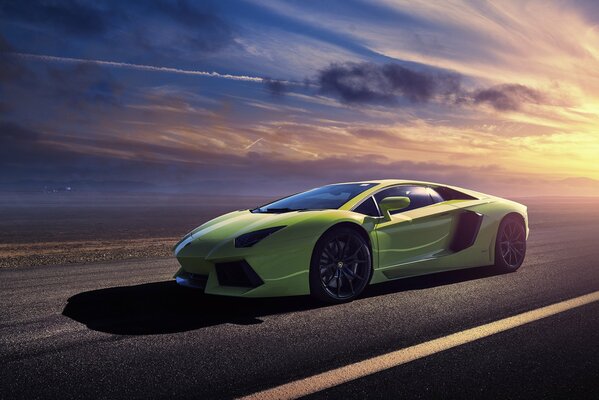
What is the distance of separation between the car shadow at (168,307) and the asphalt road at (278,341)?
2 cm

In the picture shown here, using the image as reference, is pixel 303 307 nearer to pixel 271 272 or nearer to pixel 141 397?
pixel 271 272

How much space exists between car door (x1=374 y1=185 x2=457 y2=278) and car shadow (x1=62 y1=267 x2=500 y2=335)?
30cm

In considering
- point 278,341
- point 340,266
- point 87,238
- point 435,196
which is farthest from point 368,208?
point 87,238

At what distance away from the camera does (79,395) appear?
267cm

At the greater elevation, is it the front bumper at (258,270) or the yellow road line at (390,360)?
the front bumper at (258,270)

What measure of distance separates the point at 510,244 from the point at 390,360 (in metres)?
4.44

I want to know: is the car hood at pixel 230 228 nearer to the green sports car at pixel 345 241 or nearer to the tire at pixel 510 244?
the green sports car at pixel 345 241

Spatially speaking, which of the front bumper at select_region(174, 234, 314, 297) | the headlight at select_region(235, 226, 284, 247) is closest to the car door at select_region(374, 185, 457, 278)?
the front bumper at select_region(174, 234, 314, 297)

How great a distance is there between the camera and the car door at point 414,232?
214 inches

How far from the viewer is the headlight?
4.64 metres

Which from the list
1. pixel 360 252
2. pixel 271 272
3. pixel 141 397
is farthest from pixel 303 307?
pixel 141 397

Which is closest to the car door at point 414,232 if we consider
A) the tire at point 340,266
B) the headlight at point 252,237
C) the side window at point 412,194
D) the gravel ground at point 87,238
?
the side window at point 412,194

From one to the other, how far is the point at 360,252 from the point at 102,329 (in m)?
2.52

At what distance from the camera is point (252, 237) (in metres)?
4.70
